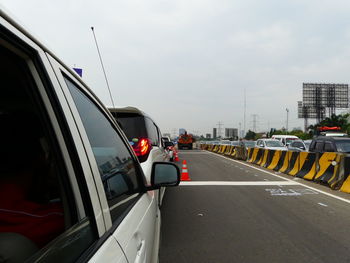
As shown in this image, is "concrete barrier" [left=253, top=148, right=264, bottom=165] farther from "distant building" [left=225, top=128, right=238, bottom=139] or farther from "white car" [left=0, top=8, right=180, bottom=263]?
"distant building" [left=225, top=128, right=238, bottom=139]

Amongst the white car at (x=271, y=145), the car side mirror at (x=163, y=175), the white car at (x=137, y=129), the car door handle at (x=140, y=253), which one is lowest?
the car door handle at (x=140, y=253)

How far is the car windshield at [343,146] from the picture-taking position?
1180 centimetres

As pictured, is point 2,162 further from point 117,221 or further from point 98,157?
point 117,221

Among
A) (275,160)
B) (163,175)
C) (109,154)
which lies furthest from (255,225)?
(275,160)

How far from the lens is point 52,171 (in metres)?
1.46

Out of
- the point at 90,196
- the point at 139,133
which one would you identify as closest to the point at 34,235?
the point at 90,196

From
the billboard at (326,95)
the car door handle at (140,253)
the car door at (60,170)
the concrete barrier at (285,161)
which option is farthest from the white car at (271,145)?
the billboard at (326,95)

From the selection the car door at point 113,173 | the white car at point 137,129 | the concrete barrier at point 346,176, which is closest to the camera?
the car door at point 113,173

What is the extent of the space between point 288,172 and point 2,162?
488 inches

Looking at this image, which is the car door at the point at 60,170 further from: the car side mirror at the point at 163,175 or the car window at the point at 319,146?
the car window at the point at 319,146

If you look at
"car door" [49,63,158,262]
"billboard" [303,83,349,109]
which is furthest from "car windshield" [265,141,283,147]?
"billboard" [303,83,349,109]

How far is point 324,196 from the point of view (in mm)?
8047

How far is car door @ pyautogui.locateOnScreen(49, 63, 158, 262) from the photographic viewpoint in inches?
55.1

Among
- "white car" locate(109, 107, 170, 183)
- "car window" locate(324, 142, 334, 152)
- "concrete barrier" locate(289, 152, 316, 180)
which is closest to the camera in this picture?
"white car" locate(109, 107, 170, 183)
